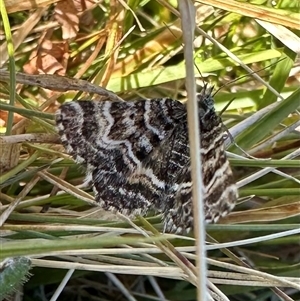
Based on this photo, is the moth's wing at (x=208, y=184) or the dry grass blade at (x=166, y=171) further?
the dry grass blade at (x=166, y=171)

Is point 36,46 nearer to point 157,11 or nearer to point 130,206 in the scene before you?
point 157,11

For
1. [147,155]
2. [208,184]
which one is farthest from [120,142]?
[208,184]

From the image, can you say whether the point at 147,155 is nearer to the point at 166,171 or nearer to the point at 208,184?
the point at 166,171

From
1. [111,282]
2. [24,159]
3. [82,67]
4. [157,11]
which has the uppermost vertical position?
[157,11]

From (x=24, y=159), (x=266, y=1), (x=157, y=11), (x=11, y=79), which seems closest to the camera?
(x=11, y=79)

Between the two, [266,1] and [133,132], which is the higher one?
[266,1]

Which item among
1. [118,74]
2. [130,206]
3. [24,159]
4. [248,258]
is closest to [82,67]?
[118,74]
